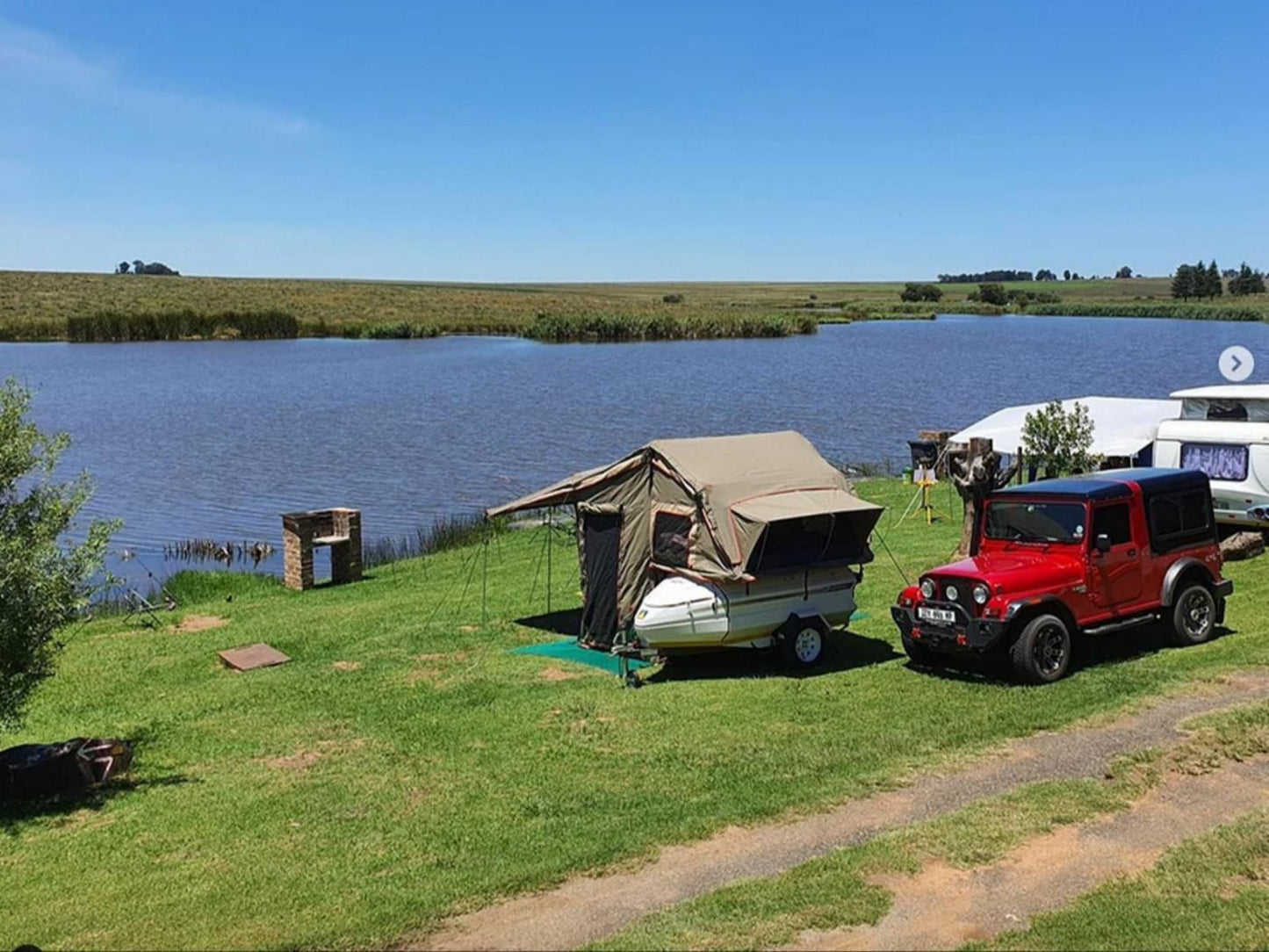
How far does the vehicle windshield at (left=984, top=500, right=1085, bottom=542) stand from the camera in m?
12.2

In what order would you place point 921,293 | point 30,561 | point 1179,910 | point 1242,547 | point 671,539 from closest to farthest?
point 1179,910
point 30,561
point 671,539
point 1242,547
point 921,293

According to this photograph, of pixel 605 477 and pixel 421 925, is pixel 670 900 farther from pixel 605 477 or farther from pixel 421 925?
pixel 605 477

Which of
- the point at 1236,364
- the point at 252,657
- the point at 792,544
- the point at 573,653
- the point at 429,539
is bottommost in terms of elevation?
the point at 429,539

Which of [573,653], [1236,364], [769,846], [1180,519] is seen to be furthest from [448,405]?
[769,846]

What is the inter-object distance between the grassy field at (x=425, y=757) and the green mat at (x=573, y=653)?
0.87 ft

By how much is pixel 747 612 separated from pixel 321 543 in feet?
34.2

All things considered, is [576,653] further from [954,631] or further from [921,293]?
[921,293]

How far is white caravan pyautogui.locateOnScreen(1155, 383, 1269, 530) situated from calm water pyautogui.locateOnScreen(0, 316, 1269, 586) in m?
17.0

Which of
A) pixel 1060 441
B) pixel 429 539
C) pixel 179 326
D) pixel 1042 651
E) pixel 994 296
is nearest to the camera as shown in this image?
pixel 1042 651

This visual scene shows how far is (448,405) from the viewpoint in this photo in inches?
1978

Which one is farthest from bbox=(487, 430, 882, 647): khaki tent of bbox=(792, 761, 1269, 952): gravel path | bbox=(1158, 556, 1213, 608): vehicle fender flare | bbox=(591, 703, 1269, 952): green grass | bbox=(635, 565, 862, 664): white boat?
bbox=(792, 761, 1269, 952): gravel path

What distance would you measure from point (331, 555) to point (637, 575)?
9.19 metres

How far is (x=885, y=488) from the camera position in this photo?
28.5 meters

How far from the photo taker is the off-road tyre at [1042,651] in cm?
1148
